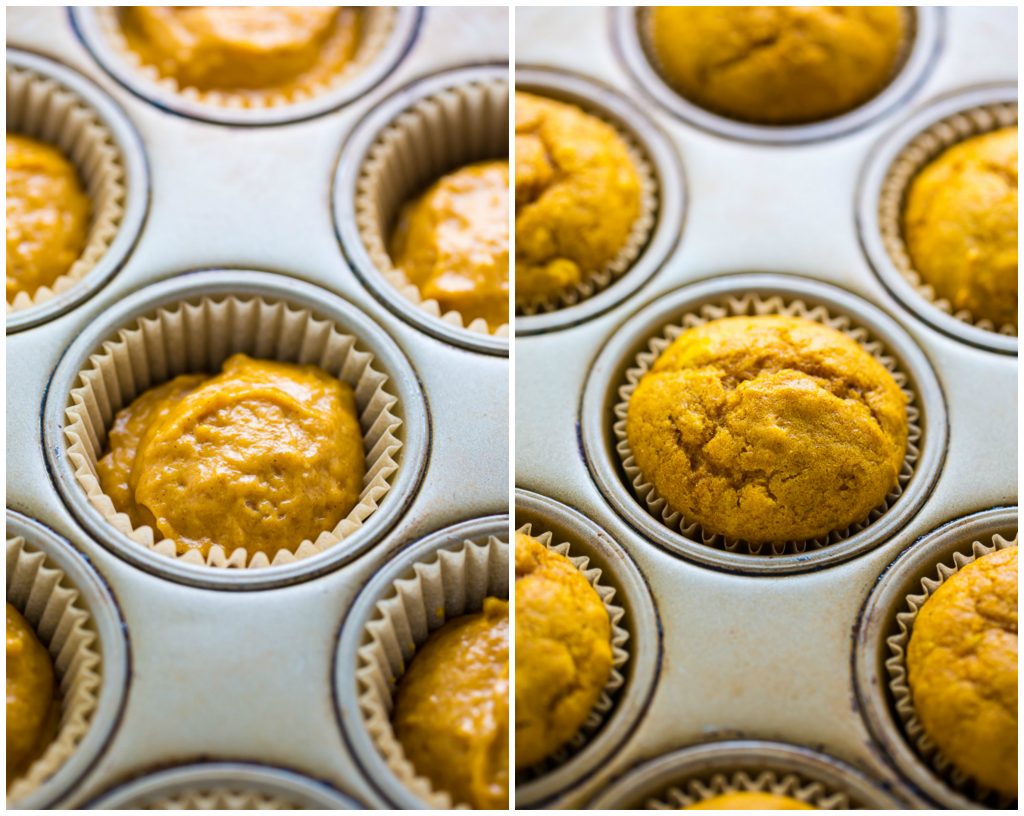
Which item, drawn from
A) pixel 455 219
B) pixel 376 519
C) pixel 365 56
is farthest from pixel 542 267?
pixel 365 56

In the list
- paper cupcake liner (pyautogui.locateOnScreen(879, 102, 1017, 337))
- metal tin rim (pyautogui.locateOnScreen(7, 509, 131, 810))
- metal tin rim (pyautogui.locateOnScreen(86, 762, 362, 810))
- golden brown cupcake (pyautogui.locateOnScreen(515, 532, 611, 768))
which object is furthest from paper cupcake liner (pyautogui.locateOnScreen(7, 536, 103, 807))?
paper cupcake liner (pyautogui.locateOnScreen(879, 102, 1017, 337))

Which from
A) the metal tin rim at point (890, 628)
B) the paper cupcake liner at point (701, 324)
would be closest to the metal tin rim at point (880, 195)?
the paper cupcake liner at point (701, 324)

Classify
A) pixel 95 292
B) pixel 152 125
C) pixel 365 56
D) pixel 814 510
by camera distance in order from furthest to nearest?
pixel 365 56 → pixel 152 125 → pixel 95 292 → pixel 814 510

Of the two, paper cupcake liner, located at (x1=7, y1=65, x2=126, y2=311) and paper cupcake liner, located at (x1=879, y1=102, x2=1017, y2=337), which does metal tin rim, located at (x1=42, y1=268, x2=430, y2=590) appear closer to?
paper cupcake liner, located at (x1=7, y1=65, x2=126, y2=311)

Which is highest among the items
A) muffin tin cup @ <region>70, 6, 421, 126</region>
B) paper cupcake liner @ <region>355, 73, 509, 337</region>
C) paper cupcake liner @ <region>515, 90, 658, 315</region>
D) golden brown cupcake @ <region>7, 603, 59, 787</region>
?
muffin tin cup @ <region>70, 6, 421, 126</region>

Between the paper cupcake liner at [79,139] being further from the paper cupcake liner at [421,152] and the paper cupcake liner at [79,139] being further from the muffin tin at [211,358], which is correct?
the paper cupcake liner at [421,152]

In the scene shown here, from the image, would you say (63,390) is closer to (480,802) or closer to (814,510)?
(480,802)
